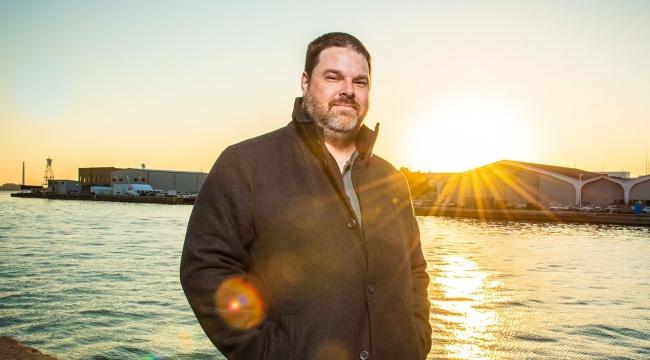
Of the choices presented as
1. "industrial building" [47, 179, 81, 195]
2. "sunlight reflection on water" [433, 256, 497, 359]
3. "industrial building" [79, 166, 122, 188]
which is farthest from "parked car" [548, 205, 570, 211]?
"industrial building" [47, 179, 81, 195]

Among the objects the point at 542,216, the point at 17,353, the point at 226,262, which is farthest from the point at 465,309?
the point at 542,216

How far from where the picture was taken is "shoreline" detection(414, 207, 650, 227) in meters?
46.1

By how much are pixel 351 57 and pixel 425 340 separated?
128 centimetres

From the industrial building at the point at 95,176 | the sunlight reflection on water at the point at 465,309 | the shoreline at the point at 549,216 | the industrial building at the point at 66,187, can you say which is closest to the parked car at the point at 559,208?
the shoreline at the point at 549,216

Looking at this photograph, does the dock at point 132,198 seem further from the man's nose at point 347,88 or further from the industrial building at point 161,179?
the man's nose at point 347,88

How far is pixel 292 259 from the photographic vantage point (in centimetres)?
195

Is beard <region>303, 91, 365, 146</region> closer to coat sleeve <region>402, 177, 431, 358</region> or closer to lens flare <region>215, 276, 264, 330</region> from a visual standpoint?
coat sleeve <region>402, 177, 431, 358</region>

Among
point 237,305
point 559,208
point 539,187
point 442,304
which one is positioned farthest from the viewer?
point 539,187

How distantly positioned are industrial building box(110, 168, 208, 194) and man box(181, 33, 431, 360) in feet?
353

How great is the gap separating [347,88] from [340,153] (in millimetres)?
288

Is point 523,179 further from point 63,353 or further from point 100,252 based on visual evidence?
point 63,353

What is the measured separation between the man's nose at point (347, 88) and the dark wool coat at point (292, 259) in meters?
0.20

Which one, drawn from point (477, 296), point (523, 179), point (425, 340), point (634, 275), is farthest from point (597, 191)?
point (425, 340)

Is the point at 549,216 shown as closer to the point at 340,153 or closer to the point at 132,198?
the point at 340,153
